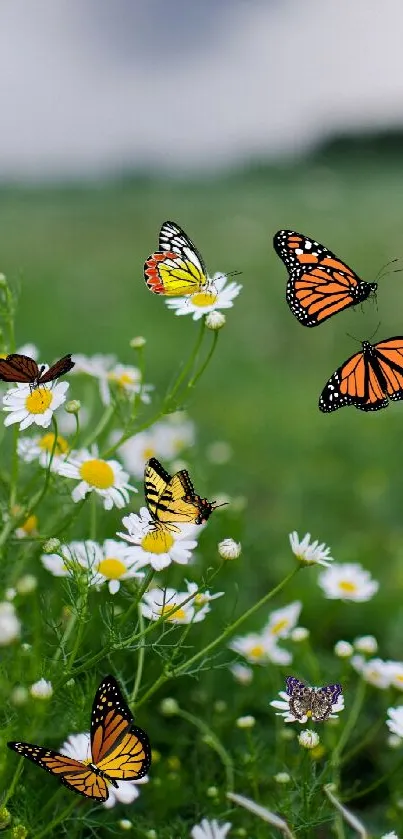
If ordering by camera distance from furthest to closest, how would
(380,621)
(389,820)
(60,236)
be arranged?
(60,236) < (380,621) < (389,820)

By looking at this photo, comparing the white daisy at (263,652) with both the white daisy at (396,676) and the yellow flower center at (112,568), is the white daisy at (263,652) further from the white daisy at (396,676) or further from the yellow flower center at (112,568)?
the yellow flower center at (112,568)

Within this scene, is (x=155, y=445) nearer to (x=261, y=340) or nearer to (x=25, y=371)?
(x=25, y=371)

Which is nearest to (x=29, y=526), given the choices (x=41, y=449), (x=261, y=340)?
(x=41, y=449)

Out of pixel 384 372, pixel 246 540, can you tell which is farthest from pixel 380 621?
pixel 384 372

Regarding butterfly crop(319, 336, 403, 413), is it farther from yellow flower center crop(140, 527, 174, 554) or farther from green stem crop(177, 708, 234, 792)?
green stem crop(177, 708, 234, 792)

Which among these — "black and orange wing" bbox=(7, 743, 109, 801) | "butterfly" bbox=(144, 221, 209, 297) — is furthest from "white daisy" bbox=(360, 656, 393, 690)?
"butterfly" bbox=(144, 221, 209, 297)

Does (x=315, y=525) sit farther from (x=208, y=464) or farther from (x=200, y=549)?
(x=200, y=549)

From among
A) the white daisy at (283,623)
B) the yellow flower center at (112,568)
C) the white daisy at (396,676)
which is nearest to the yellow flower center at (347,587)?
the white daisy at (283,623)
